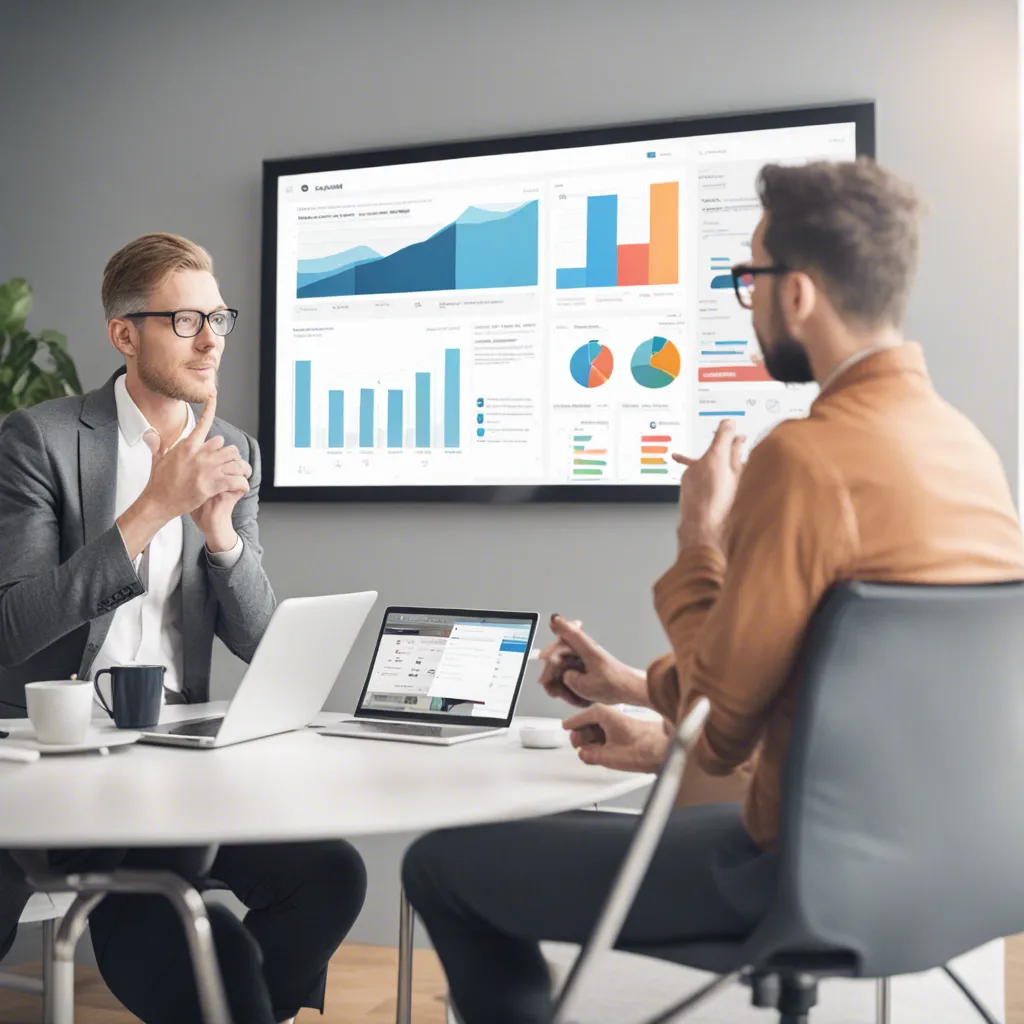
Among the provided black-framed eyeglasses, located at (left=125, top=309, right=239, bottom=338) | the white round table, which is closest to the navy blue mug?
the white round table

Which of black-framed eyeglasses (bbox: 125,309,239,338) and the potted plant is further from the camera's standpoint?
the potted plant

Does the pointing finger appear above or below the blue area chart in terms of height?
below

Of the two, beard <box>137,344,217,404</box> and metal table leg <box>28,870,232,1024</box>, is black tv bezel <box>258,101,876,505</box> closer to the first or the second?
beard <box>137,344,217,404</box>

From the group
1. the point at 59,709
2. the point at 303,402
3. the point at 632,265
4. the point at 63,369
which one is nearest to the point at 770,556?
the point at 59,709

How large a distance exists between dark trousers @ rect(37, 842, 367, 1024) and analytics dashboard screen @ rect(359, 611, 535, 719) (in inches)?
11.4

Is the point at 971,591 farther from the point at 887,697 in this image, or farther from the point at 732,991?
the point at 732,991

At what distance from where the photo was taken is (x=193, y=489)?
1.97 m

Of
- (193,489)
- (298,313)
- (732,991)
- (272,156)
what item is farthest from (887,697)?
(272,156)

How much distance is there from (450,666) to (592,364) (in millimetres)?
1100

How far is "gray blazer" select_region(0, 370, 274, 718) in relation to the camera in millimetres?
1938

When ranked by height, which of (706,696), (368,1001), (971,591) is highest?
(971,591)

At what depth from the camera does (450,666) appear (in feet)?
6.84

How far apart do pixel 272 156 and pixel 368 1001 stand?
87.1 inches

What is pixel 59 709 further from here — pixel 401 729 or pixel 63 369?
pixel 63 369
